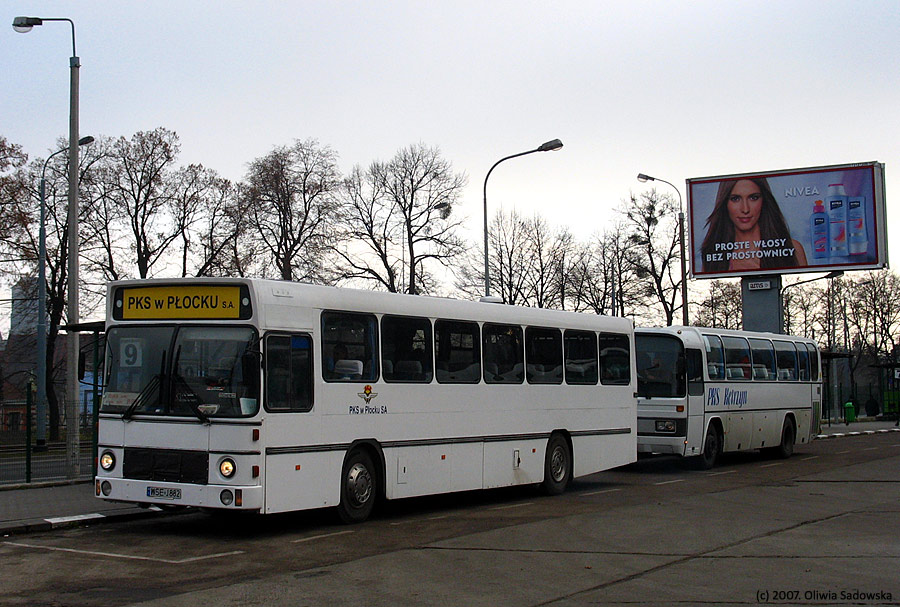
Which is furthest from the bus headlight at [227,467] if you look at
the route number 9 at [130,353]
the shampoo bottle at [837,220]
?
the shampoo bottle at [837,220]

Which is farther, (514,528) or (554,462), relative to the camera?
(554,462)

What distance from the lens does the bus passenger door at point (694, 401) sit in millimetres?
22531

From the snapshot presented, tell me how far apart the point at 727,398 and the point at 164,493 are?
622 inches

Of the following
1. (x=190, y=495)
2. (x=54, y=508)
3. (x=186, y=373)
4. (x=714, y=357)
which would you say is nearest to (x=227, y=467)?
(x=190, y=495)

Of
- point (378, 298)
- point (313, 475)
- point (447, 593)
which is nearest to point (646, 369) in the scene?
point (378, 298)

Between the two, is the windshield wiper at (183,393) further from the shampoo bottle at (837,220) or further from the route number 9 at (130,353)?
the shampoo bottle at (837,220)

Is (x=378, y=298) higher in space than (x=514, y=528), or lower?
higher

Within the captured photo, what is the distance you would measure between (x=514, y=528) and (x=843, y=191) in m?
33.4

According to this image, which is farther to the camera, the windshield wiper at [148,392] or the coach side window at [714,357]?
the coach side window at [714,357]

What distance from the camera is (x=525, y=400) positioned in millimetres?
16766

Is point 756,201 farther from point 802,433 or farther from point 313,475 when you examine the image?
point 313,475

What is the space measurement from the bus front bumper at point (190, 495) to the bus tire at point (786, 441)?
63.0ft

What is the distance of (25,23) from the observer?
1925 centimetres

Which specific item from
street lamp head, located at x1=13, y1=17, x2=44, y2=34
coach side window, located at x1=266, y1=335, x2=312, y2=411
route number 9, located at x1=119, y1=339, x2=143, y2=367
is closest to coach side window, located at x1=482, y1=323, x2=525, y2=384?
coach side window, located at x1=266, y1=335, x2=312, y2=411
